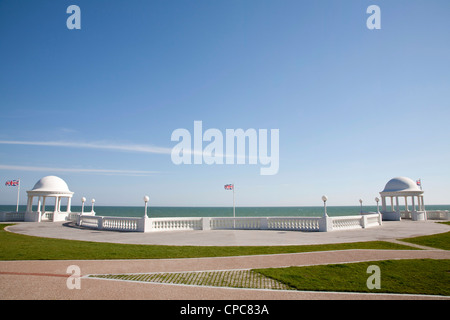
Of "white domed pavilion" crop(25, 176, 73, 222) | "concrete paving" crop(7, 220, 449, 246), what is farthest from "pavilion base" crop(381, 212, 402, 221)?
"white domed pavilion" crop(25, 176, 73, 222)

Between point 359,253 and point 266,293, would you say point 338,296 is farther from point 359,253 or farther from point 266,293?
point 359,253

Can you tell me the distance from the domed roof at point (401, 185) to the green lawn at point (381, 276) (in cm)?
2939

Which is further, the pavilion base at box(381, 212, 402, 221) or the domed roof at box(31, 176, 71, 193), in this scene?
the pavilion base at box(381, 212, 402, 221)

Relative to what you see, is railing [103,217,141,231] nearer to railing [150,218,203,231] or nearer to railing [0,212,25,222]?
railing [150,218,203,231]

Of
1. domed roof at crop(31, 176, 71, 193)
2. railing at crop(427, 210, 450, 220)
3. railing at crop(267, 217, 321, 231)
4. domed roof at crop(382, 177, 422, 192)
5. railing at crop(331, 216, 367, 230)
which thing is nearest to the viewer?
railing at crop(267, 217, 321, 231)

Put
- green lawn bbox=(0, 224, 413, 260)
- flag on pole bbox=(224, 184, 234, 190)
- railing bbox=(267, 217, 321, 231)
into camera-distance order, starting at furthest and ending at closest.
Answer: flag on pole bbox=(224, 184, 234, 190) → railing bbox=(267, 217, 321, 231) → green lawn bbox=(0, 224, 413, 260)

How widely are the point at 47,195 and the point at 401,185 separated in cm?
4592

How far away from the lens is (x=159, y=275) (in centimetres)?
801

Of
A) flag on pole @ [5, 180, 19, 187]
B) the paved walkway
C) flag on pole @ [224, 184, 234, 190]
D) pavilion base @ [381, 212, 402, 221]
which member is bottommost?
pavilion base @ [381, 212, 402, 221]

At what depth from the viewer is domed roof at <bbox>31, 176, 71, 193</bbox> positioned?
32253mm

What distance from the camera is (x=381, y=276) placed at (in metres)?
7.88

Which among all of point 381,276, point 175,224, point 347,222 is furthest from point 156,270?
point 347,222

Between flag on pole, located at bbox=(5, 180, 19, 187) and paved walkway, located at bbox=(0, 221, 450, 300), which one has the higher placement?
flag on pole, located at bbox=(5, 180, 19, 187)
